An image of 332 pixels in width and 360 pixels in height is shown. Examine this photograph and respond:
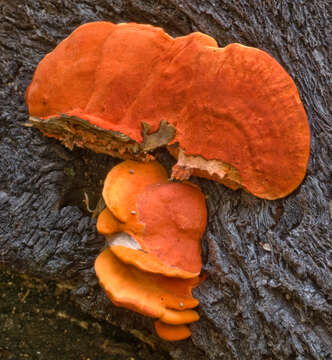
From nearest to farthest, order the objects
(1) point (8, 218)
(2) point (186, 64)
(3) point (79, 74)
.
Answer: (2) point (186, 64), (3) point (79, 74), (1) point (8, 218)

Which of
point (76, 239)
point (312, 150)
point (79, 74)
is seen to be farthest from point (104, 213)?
point (312, 150)

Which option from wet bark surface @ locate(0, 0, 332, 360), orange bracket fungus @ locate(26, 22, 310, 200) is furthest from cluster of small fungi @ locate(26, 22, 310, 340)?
wet bark surface @ locate(0, 0, 332, 360)

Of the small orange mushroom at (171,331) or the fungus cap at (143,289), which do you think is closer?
the fungus cap at (143,289)

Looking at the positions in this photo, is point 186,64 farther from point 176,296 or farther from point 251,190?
point 176,296

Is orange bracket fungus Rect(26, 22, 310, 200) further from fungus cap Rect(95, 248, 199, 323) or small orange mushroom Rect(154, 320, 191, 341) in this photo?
small orange mushroom Rect(154, 320, 191, 341)

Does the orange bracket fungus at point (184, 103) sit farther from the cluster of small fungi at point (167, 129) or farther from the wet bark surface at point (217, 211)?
the wet bark surface at point (217, 211)

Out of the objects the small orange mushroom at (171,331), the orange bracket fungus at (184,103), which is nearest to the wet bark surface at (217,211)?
the small orange mushroom at (171,331)
